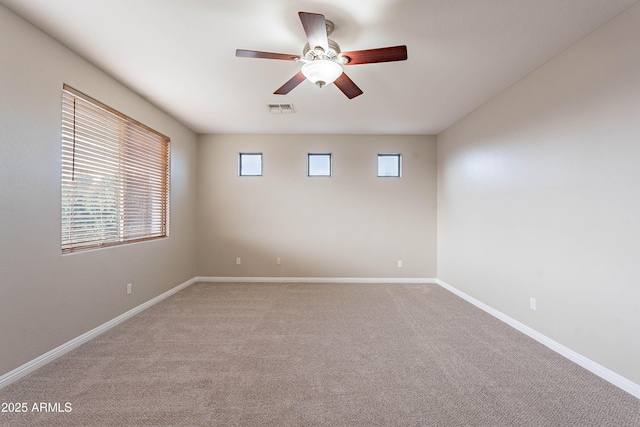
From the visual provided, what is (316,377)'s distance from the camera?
2.08 m

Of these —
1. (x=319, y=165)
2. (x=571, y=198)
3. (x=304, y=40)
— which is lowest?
(x=571, y=198)

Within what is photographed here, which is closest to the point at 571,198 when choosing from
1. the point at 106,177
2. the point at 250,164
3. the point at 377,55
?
the point at 377,55

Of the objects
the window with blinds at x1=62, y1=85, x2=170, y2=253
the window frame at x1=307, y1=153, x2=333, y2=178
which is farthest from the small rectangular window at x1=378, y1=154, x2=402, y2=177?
the window with blinds at x1=62, y1=85, x2=170, y2=253

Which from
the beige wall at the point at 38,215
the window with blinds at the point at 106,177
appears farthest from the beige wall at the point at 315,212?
the beige wall at the point at 38,215

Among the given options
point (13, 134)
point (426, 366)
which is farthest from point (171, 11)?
point (426, 366)

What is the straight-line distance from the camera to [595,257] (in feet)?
7.08

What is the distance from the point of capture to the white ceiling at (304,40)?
6.22 ft

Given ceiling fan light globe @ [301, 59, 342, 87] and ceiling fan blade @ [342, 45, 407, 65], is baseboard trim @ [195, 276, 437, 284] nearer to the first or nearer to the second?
ceiling fan light globe @ [301, 59, 342, 87]

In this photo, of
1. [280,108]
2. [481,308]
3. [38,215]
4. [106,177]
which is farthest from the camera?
[280,108]

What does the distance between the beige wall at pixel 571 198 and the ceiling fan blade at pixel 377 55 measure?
1637 millimetres

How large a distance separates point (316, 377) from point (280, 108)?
10.5 ft

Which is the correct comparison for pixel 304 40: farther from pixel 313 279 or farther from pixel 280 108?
pixel 313 279

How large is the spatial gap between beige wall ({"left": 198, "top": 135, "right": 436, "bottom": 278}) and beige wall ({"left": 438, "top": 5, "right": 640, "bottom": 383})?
4.51ft

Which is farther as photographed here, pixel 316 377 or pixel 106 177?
pixel 106 177
